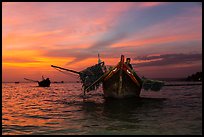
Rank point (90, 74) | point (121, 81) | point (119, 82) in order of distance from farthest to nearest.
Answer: point (90, 74) < point (119, 82) < point (121, 81)

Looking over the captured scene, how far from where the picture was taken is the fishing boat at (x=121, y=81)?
27.7 meters

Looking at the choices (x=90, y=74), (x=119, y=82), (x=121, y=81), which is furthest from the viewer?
(x=90, y=74)

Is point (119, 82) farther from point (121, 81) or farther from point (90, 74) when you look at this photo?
point (90, 74)

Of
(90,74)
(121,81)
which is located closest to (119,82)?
(121,81)

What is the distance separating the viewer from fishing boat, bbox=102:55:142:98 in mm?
27656

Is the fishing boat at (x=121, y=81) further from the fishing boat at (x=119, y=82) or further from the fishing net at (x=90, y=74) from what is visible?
the fishing net at (x=90, y=74)

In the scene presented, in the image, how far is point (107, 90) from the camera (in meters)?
30.4

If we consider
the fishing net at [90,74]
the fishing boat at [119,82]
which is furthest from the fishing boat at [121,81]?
the fishing net at [90,74]

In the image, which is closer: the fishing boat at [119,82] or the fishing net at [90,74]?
the fishing boat at [119,82]

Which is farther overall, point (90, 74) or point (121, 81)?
point (90, 74)

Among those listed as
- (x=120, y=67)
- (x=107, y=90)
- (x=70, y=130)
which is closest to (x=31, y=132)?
(x=70, y=130)

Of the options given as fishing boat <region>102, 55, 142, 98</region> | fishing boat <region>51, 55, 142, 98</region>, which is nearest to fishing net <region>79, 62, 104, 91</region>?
fishing boat <region>51, 55, 142, 98</region>

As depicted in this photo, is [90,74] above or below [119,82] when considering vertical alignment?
above

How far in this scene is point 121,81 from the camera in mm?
28047
